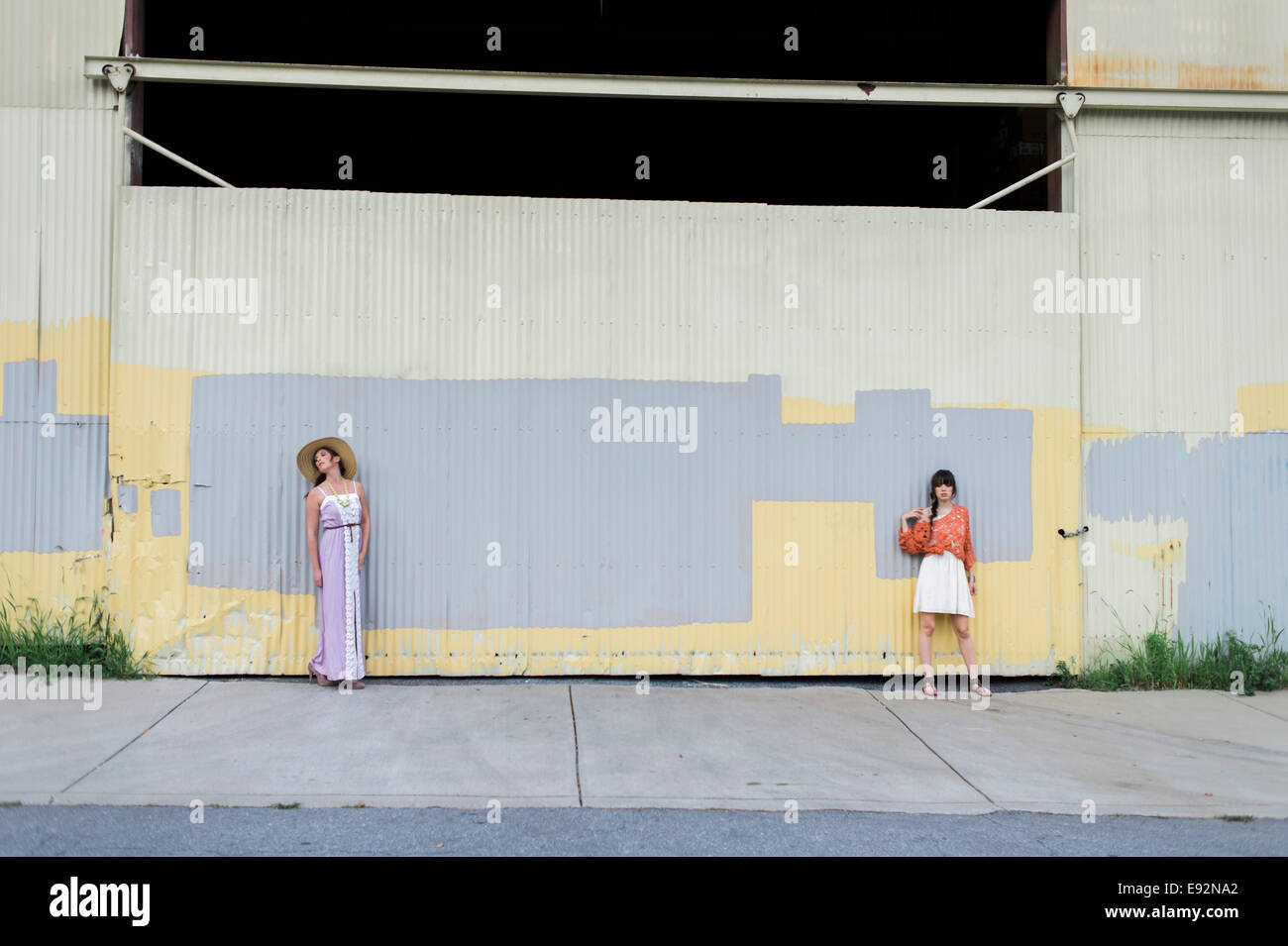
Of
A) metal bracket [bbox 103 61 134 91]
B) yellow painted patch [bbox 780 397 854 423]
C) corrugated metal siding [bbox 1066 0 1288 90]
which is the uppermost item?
corrugated metal siding [bbox 1066 0 1288 90]

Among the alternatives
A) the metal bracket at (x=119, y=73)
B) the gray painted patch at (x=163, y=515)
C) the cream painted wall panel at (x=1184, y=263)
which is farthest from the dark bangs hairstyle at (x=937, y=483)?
the metal bracket at (x=119, y=73)

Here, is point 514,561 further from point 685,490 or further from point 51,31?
point 51,31

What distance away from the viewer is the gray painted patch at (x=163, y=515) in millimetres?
7637

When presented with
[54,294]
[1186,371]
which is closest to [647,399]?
[1186,371]

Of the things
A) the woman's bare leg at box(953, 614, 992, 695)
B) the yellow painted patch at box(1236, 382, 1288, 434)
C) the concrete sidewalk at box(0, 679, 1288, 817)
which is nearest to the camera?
the concrete sidewalk at box(0, 679, 1288, 817)

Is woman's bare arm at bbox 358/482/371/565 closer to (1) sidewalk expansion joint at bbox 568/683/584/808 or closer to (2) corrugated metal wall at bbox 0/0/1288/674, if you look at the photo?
(2) corrugated metal wall at bbox 0/0/1288/674

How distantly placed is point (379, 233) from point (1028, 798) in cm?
617

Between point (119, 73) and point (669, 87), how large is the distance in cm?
438

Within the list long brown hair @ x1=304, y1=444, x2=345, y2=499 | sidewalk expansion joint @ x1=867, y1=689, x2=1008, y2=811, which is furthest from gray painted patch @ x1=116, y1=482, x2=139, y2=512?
sidewalk expansion joint @ x1=867, y1=689, x2=1008, y2=811

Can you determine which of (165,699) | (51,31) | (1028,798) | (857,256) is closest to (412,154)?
Result: (51,31)

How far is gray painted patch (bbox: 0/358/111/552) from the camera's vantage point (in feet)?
25.1

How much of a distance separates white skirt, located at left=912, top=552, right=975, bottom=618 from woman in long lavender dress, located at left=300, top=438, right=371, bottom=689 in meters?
4.35

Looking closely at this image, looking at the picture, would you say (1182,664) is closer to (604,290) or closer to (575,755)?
(575,755)

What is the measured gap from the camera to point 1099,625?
8211 millimetres
